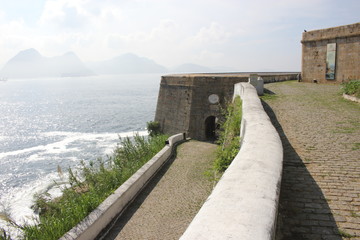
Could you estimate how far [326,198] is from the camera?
12.3 ft

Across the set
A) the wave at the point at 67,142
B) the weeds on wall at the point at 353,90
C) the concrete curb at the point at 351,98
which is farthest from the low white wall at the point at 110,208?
the wave at the point at 67,142

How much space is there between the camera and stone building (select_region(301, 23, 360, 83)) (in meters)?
17.4

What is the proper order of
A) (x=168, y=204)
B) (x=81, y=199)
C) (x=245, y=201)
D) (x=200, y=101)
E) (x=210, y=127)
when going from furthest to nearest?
(x=210, y=127) < (x=200, y=101) < (x=168, y=204) < (x=81, y=199) < (x=245, y=201)

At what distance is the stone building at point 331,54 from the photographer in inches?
685

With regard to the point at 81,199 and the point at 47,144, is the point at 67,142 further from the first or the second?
the point at 81,199

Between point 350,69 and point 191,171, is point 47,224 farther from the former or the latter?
point 350,69

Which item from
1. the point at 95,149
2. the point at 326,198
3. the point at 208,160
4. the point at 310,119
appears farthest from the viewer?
the point at 95,149

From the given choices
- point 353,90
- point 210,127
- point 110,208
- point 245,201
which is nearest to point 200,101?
point 210,127

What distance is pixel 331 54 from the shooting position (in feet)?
61.4

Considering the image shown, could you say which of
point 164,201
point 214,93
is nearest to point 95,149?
point 214,93

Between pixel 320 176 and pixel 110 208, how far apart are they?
3.66 m

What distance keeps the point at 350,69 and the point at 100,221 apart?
1758cm

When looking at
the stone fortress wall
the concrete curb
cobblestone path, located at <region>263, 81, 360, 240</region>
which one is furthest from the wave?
cobblestone path, located at <region>263, 81, 360, 240</region>

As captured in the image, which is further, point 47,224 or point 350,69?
point 350,69
